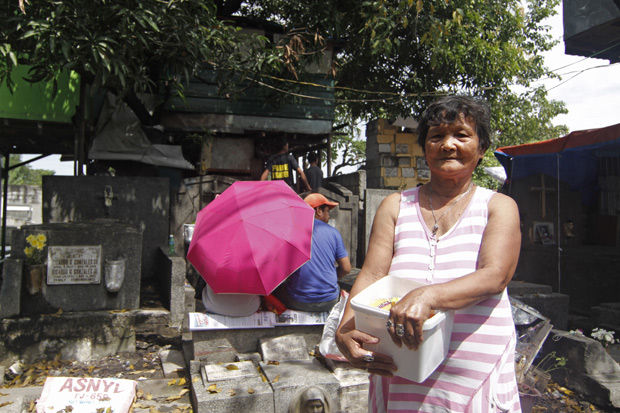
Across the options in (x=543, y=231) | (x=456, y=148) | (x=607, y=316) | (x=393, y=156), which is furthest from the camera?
(x=393, y=156)

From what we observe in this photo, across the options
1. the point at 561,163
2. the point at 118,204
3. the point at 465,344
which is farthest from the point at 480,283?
the point at 561,163

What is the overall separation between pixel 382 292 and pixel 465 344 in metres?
0.36

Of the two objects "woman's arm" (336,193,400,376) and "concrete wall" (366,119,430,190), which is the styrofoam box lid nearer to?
"woman's arm" (336,193,400,376)

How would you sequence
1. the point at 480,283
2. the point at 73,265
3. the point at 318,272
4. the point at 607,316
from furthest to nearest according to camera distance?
the point at 607,316, the point at 73,265, the point at 318,272, the point at 480,283

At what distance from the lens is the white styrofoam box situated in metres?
1.60

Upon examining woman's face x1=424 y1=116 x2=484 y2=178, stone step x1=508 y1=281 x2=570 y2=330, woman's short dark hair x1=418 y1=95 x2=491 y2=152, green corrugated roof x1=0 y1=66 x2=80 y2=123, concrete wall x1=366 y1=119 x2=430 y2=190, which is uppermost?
green corrugated roof x1=0 y1=66 x2=80 y2=123

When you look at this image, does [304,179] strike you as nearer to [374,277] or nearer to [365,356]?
[374,277]

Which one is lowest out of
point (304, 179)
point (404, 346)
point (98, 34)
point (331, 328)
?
point (331, 328)

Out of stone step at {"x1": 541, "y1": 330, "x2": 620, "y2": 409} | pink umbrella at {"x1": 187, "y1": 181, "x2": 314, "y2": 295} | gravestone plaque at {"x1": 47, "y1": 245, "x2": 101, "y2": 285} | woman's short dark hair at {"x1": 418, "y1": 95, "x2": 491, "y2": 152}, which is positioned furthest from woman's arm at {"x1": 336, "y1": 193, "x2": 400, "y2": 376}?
gravestone plaque at {"x1": 47, "y1": 245, "x2": 101, "y2": 285}

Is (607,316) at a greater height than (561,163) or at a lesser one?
lesser

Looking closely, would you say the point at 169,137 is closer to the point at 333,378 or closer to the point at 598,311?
the point at 333,378

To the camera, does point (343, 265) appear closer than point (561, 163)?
Yes

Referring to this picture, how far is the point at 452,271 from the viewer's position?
1824mm

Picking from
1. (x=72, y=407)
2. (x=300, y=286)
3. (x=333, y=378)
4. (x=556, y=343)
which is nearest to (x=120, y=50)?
(x=300, y=286)
